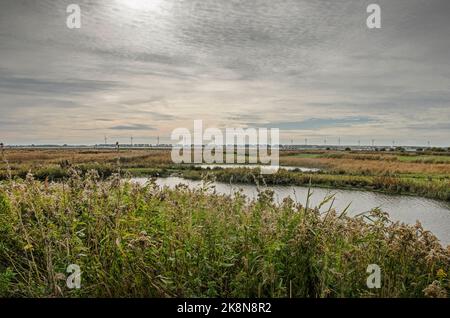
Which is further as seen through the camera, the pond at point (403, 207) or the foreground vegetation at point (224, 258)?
the pond at point (403, 207)

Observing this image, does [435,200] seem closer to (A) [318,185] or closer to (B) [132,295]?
(A) [318,185]

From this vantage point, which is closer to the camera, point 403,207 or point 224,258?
point 224,258

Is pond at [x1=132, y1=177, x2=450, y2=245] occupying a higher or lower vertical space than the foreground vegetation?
lower

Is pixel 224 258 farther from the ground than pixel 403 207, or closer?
farther from the ground

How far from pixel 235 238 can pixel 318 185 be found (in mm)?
28857

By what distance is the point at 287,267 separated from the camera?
3.29 metres

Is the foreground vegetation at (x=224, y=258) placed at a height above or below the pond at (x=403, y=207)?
above

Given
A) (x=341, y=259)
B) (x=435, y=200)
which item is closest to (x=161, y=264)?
(x=341, y=259)

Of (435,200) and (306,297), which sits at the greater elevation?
(306,297)

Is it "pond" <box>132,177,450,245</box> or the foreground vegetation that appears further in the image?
"pond" <box>132,177,450,245</box>

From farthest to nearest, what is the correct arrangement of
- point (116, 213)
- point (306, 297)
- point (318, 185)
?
point (318, 185) < point (116, 213) < point (306, 297)

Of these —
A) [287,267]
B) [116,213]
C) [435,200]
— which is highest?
[116,213]
